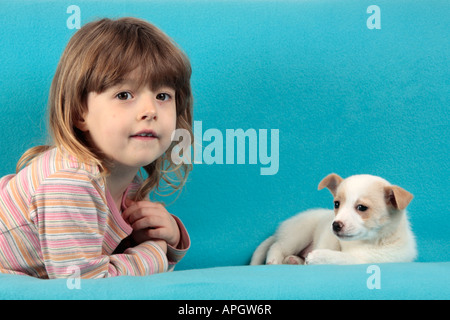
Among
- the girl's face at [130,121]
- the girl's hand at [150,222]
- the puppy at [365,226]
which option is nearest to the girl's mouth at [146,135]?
the girl's face at [130,121]

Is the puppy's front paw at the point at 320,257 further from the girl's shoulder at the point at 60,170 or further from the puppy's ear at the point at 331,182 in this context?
the girl's shoulder at the point at 60,170

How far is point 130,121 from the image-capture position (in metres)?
1.42

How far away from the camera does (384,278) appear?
4.21 ft

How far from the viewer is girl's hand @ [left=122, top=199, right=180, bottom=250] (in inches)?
64.4

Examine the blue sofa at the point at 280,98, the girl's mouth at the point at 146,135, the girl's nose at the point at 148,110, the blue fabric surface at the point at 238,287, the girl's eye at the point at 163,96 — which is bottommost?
the blue fabric surface at the point at 238,287

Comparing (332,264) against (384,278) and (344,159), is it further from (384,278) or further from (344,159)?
(344,159)

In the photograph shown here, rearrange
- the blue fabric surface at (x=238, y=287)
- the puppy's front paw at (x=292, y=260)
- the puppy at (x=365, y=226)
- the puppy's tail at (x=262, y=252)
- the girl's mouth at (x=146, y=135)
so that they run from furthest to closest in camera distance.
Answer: the puppy's tail at (x=262, y=252) → the puppy's front paw at (x=292, y=260) → the puppy at (x=365, y=226) → the girl's mouth at (x=146, y=135) → the blue fabric surface at (x=238, y=287)

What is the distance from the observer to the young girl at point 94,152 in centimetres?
134

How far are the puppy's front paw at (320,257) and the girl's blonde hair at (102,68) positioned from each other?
0.59 meters

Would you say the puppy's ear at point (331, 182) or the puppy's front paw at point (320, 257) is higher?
the puppy's ear at point (331, 182)

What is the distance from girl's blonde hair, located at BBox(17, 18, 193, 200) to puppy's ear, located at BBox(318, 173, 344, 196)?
0.48 m

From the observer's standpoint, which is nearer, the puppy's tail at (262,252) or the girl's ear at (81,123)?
the girl's ear at (81,123)

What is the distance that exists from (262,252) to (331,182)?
0.39 m

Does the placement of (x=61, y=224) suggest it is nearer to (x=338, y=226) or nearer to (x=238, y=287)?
(x=238, y=287)
